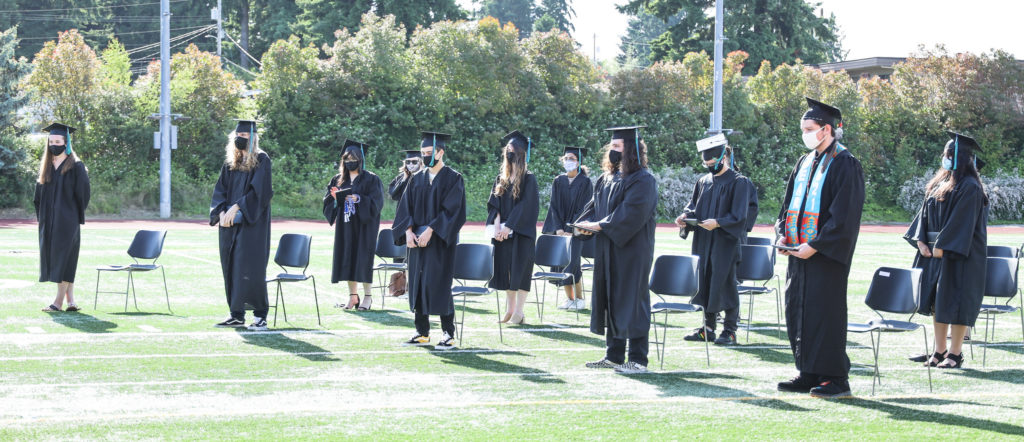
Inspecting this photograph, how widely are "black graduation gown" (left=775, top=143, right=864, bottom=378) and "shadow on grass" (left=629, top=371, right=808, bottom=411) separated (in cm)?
40

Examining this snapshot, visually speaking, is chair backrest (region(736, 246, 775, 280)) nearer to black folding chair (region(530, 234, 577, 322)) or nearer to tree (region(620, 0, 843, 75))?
black folding chair (region(530, 234, 577, 322))

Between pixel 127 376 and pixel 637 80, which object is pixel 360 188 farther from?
pixel 637 80

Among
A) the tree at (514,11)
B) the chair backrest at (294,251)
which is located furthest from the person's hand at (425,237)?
the tree at (514,11)

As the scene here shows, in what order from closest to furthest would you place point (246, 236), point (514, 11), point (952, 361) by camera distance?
point (952, 361) → point (246, 236) → point (514, 11)

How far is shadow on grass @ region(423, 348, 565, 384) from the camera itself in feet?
24.5

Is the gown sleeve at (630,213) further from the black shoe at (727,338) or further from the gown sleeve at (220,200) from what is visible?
the gown sleeve at (220,200)

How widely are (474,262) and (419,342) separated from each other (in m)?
0.89

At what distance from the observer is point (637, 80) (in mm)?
38531

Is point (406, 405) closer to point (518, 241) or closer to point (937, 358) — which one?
point (518, 241)

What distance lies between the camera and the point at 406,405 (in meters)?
6.39

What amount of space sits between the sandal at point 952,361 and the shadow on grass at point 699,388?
181 cm

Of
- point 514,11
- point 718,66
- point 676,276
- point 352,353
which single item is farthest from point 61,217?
point 514,11

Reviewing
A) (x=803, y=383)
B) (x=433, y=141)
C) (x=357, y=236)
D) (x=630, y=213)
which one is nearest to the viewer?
(x=803, y=383)

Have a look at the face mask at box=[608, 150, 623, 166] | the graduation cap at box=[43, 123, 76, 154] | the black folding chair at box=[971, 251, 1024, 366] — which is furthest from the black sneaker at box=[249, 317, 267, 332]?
the black folding chair at box=[971, 251, 1024, 366]
